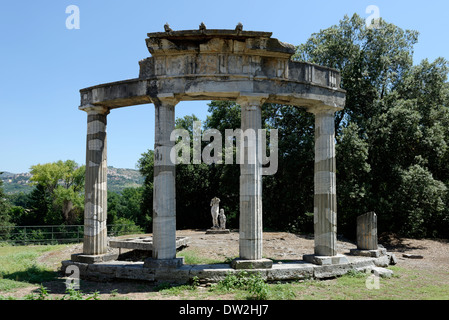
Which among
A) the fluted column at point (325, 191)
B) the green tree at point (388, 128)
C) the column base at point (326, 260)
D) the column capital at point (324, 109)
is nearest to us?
the column base at point (326, 260)

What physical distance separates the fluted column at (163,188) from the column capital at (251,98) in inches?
96.2

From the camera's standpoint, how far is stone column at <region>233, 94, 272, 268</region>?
10594 millimetres

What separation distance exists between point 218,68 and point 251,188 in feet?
14.3

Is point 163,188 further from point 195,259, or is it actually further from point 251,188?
point 195,259

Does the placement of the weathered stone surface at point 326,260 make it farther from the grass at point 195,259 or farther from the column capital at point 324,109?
the column capital at point 324,109

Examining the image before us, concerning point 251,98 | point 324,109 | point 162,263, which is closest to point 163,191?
point 162,263

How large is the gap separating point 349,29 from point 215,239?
19987 mm

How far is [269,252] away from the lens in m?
15.8

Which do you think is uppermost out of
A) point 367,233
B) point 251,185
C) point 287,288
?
point 251,185

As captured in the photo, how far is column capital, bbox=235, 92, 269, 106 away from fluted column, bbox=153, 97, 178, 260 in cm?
244

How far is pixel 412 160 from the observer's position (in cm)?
2416

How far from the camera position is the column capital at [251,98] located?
10875 mm

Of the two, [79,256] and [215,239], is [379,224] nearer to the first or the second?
[215,239]

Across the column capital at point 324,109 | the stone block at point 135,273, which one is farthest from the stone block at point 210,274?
the column capital at point 324,109
